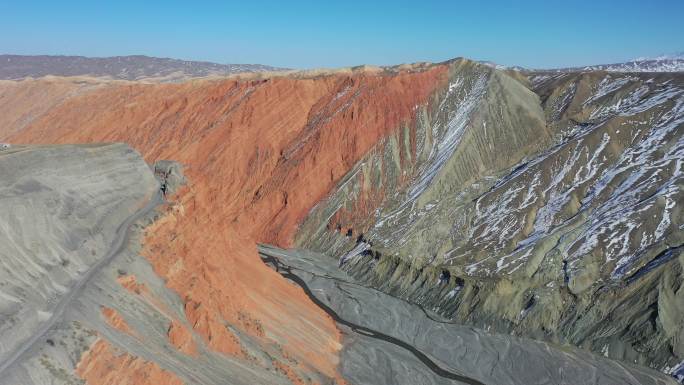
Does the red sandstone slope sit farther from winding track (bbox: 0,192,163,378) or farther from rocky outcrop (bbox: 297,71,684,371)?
rocky outcrop (bbox: 297,71,684,371)

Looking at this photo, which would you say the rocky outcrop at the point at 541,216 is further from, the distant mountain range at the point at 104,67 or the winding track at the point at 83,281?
the distant mountain range at the point at 104,67

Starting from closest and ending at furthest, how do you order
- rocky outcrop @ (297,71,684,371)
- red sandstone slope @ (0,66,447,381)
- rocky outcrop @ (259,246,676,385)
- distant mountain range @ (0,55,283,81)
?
red sandstone slope @ (0,66,447,381) < rocky outcrop @ (259,246,676,385) < rocky outcrop @ (297,71,684,371) < distant mountain range @ (0,55,283,81)

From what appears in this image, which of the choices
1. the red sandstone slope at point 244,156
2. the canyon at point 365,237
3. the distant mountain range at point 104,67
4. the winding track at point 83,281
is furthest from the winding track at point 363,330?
the distant mountain range at point 104,67

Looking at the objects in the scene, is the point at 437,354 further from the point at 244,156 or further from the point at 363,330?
the point at 244,156

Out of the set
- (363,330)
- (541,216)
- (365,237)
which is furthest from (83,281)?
(541,216)

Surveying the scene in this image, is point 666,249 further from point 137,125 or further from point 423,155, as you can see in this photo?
point 137,125

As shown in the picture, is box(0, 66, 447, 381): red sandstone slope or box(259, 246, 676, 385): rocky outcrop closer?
box(0, 66, 447, 381): red sandstone slope

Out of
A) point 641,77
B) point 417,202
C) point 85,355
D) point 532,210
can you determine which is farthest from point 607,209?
point 85,355

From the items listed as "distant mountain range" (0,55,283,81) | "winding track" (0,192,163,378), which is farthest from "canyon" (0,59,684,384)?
"distant mountain range" (0,55,283,81)
